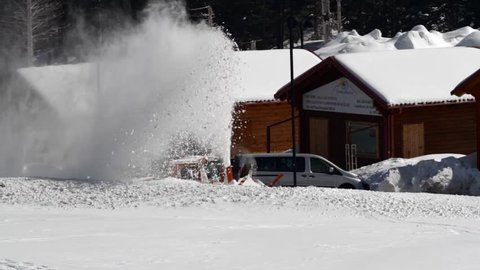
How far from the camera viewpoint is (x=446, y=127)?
3375 centimetres

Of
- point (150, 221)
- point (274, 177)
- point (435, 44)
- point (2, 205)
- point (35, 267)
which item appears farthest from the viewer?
point (435, 44)

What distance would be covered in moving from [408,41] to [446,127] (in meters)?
20.2

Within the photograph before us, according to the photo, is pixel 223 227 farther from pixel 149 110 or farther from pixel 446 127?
pixel 446 127

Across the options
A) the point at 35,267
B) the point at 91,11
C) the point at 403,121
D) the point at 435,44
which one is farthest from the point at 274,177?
the point at 91,11

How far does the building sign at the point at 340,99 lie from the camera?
1329 inches

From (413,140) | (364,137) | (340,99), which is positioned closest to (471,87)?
(413,140)

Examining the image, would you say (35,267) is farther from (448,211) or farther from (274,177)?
(274,177)

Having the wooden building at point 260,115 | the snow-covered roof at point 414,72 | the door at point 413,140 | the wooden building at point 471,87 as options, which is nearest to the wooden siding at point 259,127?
the wooden building at point 260,115

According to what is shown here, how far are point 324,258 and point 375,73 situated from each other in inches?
792

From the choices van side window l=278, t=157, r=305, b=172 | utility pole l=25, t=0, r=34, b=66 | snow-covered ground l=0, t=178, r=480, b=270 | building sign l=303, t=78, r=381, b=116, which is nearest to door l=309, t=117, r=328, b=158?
building sign l=303, t=78, r=381, b=116

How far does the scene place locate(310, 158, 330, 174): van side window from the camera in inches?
1120

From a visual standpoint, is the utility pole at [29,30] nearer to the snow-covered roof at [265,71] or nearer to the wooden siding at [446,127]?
the snow-covered roof at [265,71]

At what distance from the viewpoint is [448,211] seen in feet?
63.9

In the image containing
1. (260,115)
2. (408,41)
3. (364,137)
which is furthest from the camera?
(408,41)
